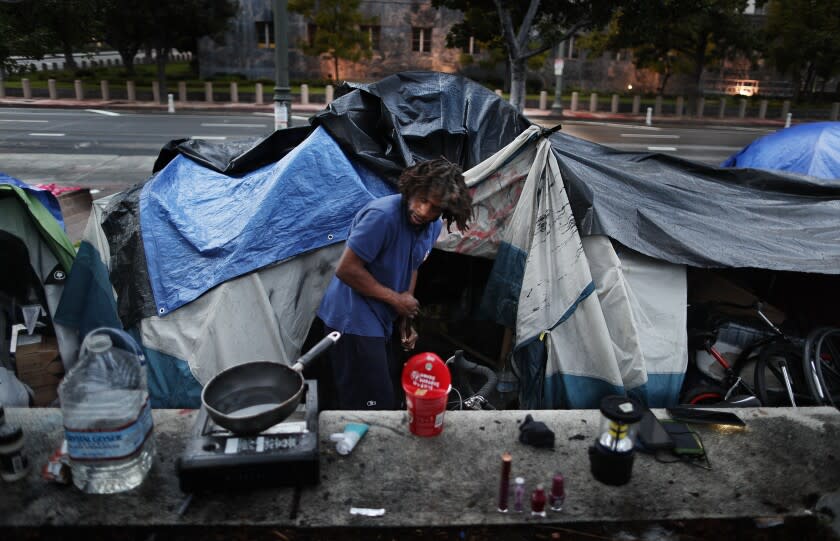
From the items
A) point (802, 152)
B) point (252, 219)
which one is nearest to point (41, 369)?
point (252, 219)

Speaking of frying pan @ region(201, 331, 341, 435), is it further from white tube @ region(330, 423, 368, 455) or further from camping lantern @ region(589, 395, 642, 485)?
camping lantern @ region(589, 395, 642, 485)

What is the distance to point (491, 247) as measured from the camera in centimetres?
485

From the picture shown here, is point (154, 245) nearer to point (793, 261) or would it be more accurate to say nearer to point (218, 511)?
point (218, 511)

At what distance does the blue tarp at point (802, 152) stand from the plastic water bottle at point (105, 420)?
6444 millimetres

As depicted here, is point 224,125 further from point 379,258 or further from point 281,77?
point 379,258

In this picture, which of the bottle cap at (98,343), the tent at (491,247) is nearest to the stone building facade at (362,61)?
the tent at (491,247)

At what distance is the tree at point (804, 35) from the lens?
25.8m

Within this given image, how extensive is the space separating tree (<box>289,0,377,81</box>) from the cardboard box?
25532 millimetres

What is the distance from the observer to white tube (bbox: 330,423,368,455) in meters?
2.89

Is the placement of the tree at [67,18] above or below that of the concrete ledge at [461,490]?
above

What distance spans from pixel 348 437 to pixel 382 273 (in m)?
0.95

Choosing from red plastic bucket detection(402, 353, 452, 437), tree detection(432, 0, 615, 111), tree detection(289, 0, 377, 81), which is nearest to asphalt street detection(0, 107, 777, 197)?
tree detection(432, 0, 615, 111)

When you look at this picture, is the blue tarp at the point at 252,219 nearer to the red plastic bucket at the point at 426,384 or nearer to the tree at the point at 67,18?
the red plastic bucket at the point at 426,384

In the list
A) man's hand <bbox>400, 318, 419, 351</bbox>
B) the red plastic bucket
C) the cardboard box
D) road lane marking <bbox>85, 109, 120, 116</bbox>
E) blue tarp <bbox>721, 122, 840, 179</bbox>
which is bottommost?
the cardboard box
